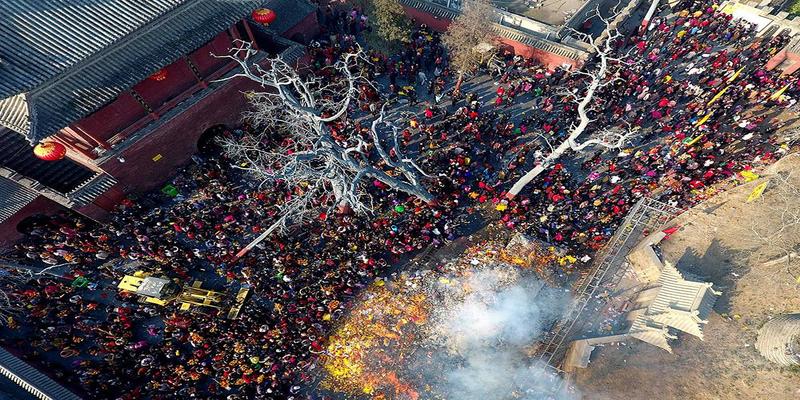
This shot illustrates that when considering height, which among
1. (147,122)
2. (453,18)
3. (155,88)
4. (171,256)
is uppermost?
(453,18)

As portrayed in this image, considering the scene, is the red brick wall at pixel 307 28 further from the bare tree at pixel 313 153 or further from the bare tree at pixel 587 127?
the bare tree at pixel 587 127

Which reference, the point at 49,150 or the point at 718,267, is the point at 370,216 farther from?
the point at 718,267

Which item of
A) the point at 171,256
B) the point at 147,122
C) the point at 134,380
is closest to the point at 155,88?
the point at 147,122

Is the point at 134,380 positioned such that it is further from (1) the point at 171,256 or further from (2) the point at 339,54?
(2) the point at 339,54

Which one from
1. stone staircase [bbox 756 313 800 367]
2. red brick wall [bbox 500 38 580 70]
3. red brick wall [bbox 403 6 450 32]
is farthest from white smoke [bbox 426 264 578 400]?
red brick wall [bbox 403 6 450 32]

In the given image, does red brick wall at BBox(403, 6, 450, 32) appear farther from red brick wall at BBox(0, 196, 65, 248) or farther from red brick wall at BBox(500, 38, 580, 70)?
red brick wall at BBox(0, 196, 65, 248)

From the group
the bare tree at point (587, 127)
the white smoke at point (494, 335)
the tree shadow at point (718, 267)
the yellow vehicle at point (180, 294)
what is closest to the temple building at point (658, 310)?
the tree shadow at point (718, 267)
